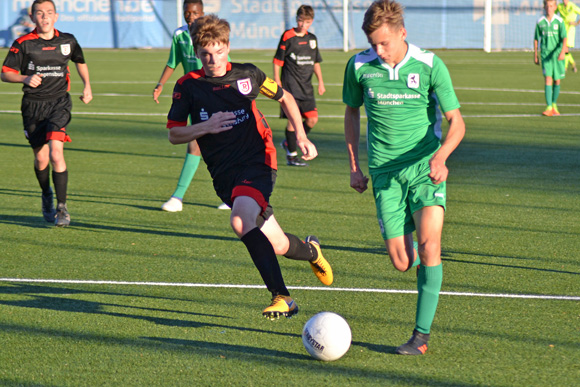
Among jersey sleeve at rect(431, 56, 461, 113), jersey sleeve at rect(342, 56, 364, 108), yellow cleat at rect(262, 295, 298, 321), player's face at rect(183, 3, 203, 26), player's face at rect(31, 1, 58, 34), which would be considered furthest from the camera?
player's face at rect(183, 3, 203, 26)

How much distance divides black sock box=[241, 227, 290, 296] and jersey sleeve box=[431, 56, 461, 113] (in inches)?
51.9

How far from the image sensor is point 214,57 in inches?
197

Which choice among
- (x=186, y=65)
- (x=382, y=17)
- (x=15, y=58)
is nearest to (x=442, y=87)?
(x=382, y=17)

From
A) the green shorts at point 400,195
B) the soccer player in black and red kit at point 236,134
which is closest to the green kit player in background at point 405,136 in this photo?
the green shorts at point 400,195

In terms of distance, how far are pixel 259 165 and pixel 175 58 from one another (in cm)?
430

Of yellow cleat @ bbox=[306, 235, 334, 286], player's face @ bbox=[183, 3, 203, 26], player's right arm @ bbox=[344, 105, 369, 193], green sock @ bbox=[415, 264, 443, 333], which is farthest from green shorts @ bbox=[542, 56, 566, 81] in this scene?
green sock @ bbox=[415, 264, 443, 333]

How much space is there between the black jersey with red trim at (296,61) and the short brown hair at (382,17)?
22.6 feet

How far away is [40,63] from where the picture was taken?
800cm

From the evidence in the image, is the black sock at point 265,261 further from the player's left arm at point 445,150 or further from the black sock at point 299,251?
the player's left arm at point 445,150

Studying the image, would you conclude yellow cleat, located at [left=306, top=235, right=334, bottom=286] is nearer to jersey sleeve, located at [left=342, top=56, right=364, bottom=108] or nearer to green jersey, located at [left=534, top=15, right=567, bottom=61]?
jersey sleeve, located at [left=342, top=56, right=364, bottom=108]

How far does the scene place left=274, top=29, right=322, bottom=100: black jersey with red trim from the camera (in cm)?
1137

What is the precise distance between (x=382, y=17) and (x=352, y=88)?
55cm

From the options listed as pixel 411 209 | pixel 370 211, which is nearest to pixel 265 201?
pixel 411 209

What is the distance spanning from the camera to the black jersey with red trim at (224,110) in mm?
5227
